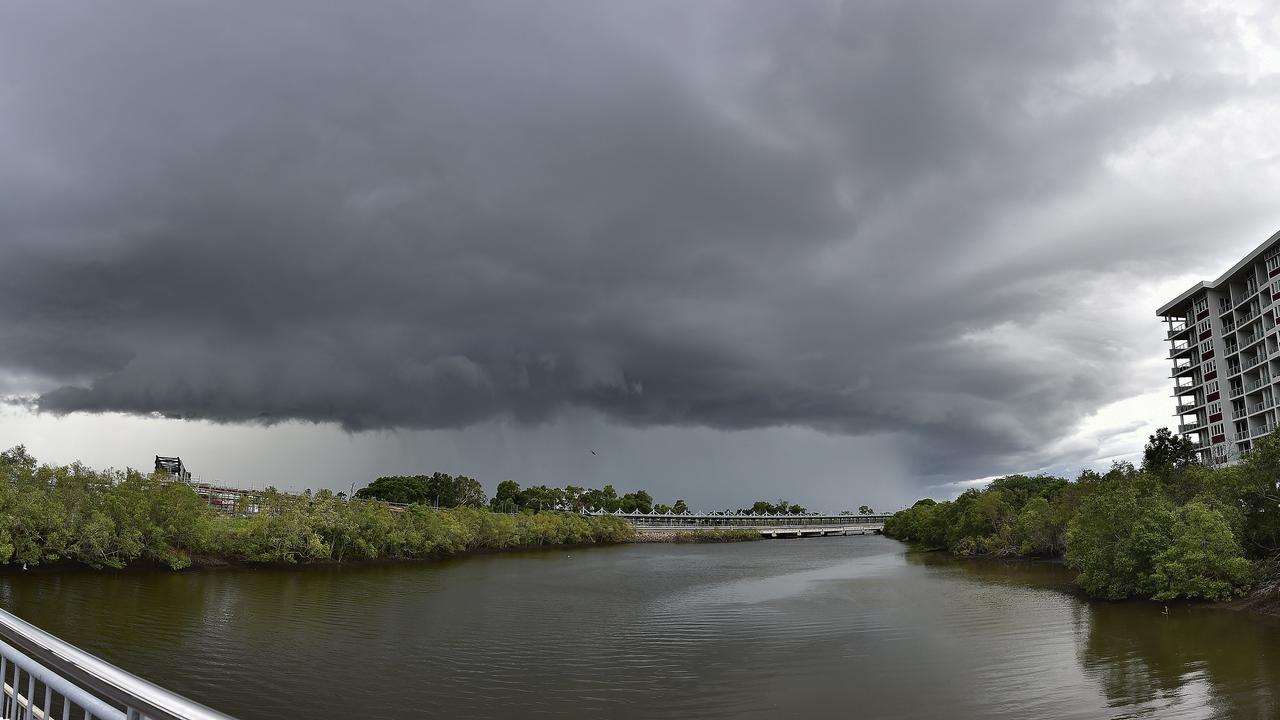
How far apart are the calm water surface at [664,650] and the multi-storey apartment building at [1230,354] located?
60.0 m

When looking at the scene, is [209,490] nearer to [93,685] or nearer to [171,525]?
[171,525]

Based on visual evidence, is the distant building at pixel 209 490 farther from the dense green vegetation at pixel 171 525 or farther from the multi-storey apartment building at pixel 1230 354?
the multi-storey apartment building at pixel 1230 354

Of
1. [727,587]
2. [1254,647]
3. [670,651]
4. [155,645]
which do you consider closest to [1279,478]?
[1254,647]

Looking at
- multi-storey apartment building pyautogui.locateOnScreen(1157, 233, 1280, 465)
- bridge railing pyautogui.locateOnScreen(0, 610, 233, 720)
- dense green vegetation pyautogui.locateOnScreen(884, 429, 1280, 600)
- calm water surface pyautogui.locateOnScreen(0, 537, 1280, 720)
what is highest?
multi-storey apartment building pyautogui.locateOnScreen(1157, 233, 1280, 465)

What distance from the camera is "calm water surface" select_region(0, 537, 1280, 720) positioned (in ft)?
80.7

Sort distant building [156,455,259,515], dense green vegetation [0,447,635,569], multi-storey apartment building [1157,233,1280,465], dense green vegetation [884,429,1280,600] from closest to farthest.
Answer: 1. dense green vegetation [884,429,1280,600]
2. dense green vegetation [0,447,635,569]
3. multi-storey apartment building [1157,233,1280,465]
4. distant building [156,455,259,515]

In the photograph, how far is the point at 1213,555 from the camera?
40156 mm

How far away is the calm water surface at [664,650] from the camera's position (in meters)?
24.6

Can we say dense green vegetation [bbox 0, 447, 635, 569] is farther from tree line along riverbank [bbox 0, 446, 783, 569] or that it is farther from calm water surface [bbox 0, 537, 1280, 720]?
calm water surface [bbox 0, 537, 1280, 720]

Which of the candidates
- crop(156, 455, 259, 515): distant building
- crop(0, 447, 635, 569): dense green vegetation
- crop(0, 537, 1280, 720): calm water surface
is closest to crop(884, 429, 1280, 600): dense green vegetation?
crop(0, 537, 1280, 720): calm water surface

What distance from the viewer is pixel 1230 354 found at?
102m

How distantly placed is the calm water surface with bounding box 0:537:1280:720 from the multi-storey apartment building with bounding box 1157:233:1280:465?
2362 inches

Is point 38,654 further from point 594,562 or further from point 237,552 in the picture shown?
point 594,562

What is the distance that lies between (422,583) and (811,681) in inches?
1954
